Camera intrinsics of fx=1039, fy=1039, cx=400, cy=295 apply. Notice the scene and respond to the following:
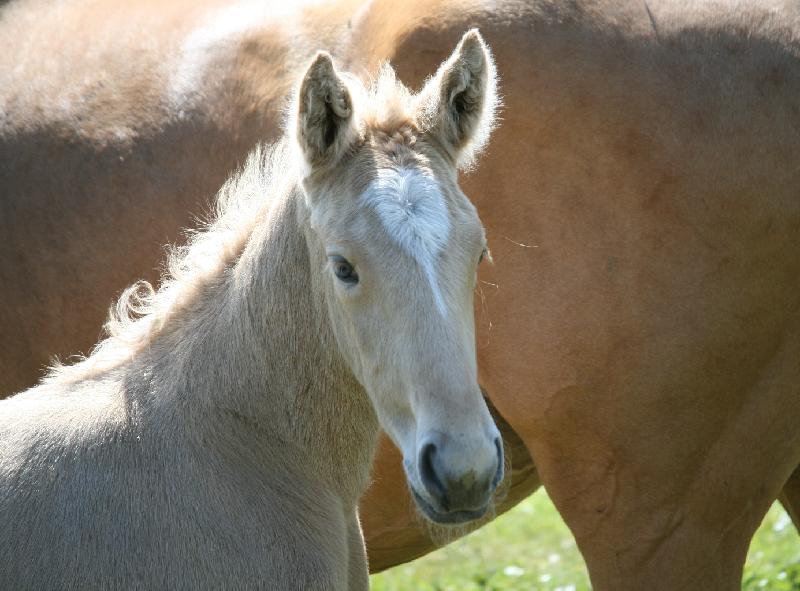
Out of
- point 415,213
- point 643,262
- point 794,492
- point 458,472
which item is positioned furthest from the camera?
point 794,492

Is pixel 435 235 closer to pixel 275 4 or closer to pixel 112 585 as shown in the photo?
pixel 112 585

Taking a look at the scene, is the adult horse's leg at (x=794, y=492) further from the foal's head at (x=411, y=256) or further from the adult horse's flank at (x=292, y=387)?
the foal's head at (x=411, y=256)

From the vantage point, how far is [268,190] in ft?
11.4

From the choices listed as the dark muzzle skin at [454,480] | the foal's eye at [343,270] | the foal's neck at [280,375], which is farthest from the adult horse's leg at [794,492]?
the foal's eye at [343,270]

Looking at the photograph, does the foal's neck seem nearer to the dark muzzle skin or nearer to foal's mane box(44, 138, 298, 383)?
foal's mane box(44, 138, 298, 383)

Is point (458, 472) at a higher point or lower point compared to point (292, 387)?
higher

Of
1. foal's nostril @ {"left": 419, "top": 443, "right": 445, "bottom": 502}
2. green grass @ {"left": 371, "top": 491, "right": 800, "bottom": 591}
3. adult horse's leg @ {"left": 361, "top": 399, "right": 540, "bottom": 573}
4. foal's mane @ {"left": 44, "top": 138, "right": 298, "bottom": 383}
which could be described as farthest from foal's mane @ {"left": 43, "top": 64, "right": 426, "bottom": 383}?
green grass @ {"left": 371, "top": 491, "right": 800, "bottom": 591}

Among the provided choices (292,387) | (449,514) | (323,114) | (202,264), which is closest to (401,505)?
(292,387)

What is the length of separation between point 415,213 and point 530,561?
5.33m

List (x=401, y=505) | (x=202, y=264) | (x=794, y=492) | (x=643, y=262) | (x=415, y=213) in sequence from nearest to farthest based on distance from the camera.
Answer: (x=415, y=213), (x=202, y=264), (x=643, y=262), (x=401, y=505), (x=794, y=492)

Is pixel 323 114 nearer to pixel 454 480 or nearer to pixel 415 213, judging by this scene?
pixel 415 213

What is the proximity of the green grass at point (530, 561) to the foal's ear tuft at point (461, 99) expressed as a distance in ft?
11.7

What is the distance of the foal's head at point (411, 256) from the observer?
8.79ft

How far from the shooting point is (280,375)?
3229mm
